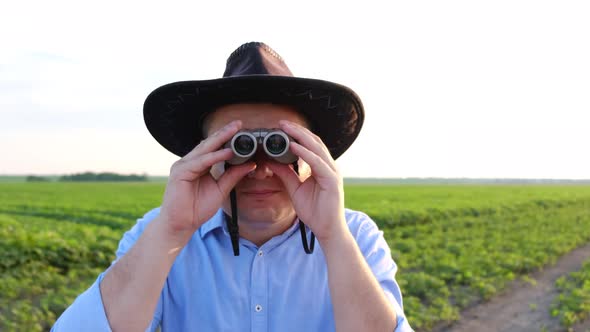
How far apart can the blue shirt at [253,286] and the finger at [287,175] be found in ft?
0.90

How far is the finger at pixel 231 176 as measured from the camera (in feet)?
6.53

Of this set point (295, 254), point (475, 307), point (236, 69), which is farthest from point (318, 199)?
point (475, 307)

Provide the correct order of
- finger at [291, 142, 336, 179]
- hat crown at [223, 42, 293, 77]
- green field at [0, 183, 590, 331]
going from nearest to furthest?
finger at [291, 142, 336, 179], hat crown at [223, 42, 293, 77], green field at [0, 183, 590, 331]

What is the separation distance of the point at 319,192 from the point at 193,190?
1.69ft

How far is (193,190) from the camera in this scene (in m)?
1.96

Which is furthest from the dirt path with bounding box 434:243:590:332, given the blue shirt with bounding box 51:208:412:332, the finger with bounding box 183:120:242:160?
the finger with bounding box 183:120:242:160

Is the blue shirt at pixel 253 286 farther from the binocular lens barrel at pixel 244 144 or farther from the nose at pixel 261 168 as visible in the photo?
the binocular lens barrel at pixel 244 144

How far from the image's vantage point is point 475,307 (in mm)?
7215

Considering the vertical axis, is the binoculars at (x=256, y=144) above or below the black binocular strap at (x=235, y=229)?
above

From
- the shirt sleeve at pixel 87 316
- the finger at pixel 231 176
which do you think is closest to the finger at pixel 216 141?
the finger at pixel 231 176

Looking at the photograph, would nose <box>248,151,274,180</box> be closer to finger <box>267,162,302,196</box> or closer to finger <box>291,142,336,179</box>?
finger <box>267,162,302,196</box>

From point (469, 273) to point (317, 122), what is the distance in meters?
7.10

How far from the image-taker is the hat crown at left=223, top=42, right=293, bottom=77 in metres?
2.19

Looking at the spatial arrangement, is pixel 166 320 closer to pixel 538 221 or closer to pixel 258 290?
pixel 258 290
